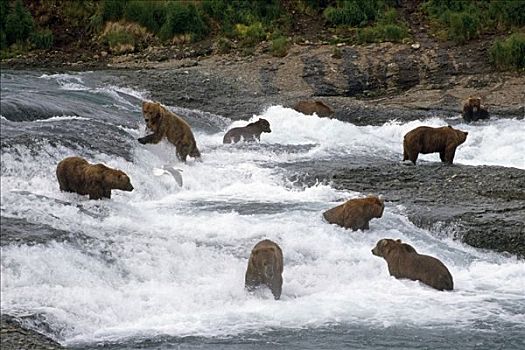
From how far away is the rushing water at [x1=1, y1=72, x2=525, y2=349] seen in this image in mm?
8711

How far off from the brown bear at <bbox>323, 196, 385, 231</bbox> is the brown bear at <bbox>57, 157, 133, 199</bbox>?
2989 millimetres

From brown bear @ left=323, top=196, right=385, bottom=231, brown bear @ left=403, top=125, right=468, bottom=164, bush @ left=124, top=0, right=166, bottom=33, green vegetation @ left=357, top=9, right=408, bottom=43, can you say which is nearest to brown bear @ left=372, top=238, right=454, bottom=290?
brown bear @ left=323, top=196, right=385, bottom=231

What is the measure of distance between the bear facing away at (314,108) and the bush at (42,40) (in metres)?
12.5

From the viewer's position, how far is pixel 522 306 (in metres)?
9.59

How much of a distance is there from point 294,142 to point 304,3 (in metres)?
14.3

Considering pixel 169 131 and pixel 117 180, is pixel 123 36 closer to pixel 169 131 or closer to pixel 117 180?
pixel 169 131

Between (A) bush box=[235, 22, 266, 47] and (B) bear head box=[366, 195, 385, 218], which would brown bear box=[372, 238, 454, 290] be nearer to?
(B) bear head box=[366, 195, 385, 218]

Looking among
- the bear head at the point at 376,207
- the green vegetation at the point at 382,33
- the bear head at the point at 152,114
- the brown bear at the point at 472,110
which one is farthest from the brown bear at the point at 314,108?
the bear head at the point at 376,207

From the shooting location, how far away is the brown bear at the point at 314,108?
20.5 metres

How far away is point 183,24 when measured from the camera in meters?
30.0

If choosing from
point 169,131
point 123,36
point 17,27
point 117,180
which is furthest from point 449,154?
point 17,27

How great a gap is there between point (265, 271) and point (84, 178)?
3694mm

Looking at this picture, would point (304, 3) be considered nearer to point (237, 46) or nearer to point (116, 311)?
point (237, 46)

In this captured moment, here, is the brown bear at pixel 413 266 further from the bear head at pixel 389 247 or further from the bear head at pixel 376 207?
the bear head at pixel 376 207
